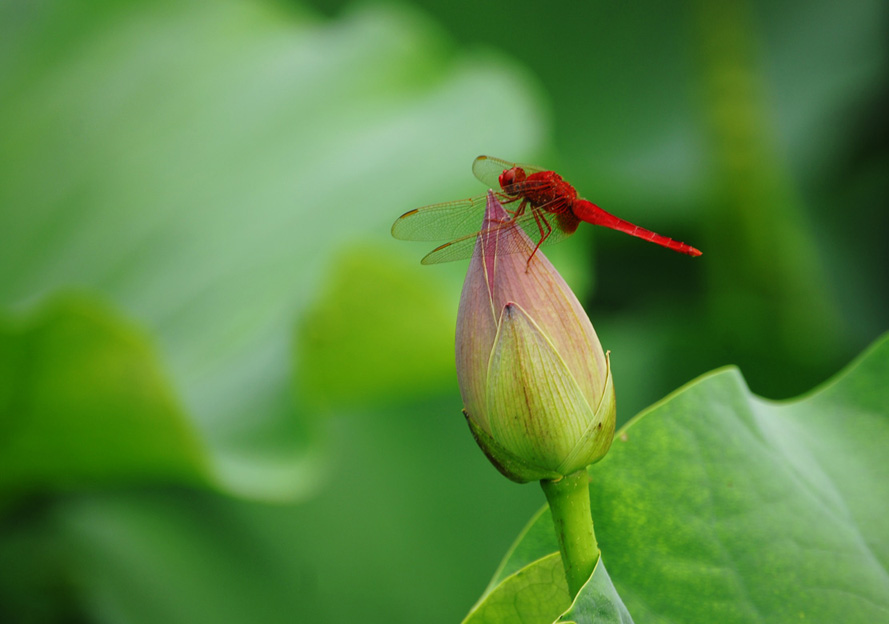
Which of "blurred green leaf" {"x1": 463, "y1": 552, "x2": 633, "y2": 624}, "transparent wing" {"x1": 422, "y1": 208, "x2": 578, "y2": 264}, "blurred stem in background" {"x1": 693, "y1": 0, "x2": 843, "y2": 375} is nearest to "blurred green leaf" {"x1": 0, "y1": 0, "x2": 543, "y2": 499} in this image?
"blurred stem in background" {"x1": 693, "y1": 0, "x2": 843, "y2": 375}

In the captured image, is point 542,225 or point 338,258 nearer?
point 542,225

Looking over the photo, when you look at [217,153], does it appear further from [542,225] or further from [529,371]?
[529,371]

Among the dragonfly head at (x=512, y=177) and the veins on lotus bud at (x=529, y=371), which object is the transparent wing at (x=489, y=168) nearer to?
the dragonfly head at (x=512, y=177)

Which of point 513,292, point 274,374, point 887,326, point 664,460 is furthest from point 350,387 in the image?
point 887,326

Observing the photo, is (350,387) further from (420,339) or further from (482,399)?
(482,399)

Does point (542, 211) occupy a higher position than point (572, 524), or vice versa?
point (542, 211)

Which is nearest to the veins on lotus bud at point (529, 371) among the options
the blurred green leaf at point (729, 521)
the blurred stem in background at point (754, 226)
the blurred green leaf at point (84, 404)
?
the blurred green leaf at point (729, 521)

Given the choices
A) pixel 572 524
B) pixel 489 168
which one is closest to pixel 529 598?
pixel 572 524
